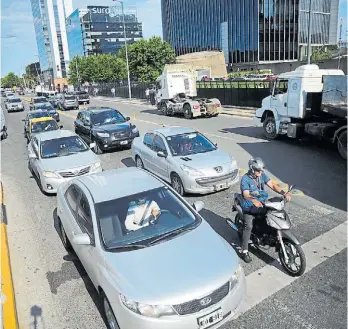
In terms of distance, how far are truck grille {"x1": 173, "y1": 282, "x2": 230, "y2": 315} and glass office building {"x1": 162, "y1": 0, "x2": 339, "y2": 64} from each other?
72.2 meters

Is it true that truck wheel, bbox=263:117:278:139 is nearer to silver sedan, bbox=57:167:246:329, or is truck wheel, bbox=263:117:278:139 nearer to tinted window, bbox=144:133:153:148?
tinted window, bbox=144:133:153:148

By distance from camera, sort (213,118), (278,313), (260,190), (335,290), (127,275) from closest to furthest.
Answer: (127,275) < (278,313) < (335,290) < (260,190) < (213,118)

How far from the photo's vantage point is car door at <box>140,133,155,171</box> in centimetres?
959

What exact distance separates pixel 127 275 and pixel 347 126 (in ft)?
30.9

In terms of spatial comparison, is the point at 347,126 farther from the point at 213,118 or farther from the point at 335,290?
the point at 213,118

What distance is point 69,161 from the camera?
370 inches

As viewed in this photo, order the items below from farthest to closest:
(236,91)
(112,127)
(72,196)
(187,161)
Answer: (236,91) → (112,127) → (187,161) → (72,196)

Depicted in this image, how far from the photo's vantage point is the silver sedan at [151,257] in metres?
3.43

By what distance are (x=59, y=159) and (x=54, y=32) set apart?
149214 mm

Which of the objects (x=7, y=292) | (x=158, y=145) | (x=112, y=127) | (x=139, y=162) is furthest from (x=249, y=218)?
(x=112, y=127)

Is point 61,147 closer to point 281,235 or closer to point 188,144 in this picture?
point 188,144

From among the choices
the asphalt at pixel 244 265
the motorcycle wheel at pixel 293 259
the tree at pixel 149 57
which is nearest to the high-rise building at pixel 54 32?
the tree at pixel 149 57

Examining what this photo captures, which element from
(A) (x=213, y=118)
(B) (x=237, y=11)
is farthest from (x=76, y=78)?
(A) (x=213, y=118)

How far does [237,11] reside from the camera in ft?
238
